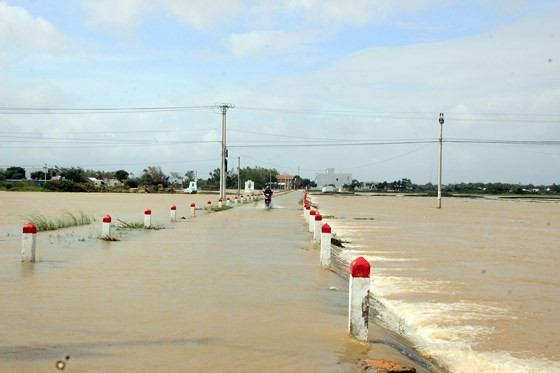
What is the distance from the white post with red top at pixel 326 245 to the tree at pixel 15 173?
469 feet

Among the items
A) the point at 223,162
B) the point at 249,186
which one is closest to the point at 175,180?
the point at 249,186

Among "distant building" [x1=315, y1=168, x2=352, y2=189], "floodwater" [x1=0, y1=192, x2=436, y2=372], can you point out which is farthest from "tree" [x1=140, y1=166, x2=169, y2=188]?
"floodwater" [x1=0, y1=192, x2=436, y2=372]

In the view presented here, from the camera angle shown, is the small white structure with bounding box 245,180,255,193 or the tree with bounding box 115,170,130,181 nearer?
the small white structure with bounding box 245,180,255,193

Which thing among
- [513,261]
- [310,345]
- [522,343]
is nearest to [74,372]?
[310,345]

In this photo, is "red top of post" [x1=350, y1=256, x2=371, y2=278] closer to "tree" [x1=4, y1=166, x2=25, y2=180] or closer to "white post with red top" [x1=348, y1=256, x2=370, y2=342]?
"white post with red top" [x1=348, y1=256, x2=370, y2=342]

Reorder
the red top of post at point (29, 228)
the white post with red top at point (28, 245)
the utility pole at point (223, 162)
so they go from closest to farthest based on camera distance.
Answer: the red top of post at point (29, 228) → the white post with red top at point (28, 245) → the utility pole at point (223, 162)

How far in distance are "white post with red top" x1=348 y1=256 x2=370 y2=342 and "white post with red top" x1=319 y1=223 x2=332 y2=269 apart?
578 centimetres

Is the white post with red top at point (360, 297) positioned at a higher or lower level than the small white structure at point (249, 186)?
lower

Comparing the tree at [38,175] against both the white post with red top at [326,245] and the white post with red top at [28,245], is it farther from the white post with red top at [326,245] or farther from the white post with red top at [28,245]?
the white post with red top at [326,245]

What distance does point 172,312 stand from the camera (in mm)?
8141

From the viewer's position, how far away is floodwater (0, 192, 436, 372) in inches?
234

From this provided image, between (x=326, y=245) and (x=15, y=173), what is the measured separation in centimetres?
14505

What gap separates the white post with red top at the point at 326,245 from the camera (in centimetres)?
1272

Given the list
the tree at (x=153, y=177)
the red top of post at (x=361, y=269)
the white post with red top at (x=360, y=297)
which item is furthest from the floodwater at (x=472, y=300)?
the tree at (x=153, y=177)
